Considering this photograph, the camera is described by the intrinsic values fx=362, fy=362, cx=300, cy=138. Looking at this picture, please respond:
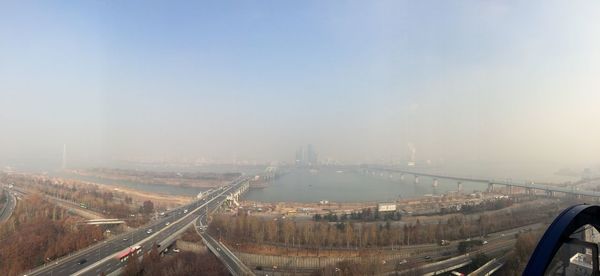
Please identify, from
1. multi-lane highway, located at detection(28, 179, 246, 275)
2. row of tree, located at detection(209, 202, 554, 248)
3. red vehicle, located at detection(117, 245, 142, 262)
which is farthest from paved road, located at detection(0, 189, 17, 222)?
row of tree, located at detection(209, 202, 554, 248)

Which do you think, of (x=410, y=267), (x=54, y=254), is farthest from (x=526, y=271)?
(x=54, y=254)

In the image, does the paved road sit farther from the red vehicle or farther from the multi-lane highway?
the red vehicle

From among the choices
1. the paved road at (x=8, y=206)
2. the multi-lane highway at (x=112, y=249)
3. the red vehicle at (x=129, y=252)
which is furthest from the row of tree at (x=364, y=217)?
the paved road at (x=8, y=206)

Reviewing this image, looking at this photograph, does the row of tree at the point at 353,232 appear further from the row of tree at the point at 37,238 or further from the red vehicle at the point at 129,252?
the row of tree at the point at 37,238

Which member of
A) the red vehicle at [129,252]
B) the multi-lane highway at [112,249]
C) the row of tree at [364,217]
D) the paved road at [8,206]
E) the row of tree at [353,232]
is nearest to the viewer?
the multi-lane highway at [112,249]

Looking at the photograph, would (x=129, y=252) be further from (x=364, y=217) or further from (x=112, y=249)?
(x=364, y=217)

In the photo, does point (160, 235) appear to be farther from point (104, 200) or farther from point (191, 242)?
point (104, 200)

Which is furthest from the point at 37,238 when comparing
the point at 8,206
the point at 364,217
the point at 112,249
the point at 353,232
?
the point at 364,217
